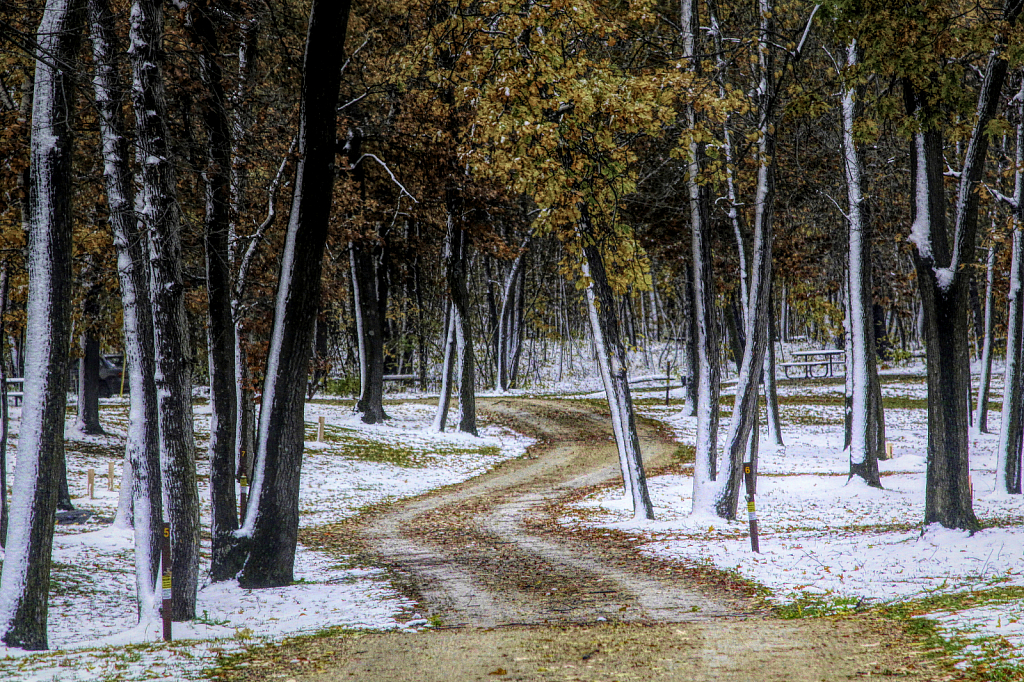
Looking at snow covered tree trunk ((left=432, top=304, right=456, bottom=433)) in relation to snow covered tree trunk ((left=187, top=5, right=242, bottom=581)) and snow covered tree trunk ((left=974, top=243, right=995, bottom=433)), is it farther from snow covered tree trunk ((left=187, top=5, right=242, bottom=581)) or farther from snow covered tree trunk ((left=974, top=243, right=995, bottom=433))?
snow covered tree trunk ((left=974, top=243, right=995, bottom=433))

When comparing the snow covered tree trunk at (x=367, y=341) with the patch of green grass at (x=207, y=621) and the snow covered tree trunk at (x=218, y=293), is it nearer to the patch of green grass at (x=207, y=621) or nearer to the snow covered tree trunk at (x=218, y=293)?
the snow covered tree trunk at (x=218, y=293)

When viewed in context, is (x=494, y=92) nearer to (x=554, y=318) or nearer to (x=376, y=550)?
(x=376, y=550)

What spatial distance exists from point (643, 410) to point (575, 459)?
1035 cm

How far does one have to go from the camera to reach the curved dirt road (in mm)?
5988

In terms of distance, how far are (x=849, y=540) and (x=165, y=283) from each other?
921cm

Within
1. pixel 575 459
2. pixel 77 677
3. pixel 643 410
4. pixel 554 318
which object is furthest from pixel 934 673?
pixel 554 318

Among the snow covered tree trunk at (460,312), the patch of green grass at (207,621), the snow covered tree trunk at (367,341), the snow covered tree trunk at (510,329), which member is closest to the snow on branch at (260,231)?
the patch of green grass at (207,621)

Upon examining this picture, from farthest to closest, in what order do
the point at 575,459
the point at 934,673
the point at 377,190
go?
the point at 377,190 < the point at 575,459 < the point at 934,673

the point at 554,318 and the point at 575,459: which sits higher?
the point at 554,318

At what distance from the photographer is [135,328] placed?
317 inches

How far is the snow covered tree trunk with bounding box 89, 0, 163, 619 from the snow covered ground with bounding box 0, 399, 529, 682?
2.51ft

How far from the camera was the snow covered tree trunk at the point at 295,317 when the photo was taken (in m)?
8.99

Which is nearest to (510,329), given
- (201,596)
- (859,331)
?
(859,331)

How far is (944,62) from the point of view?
33.3ft
